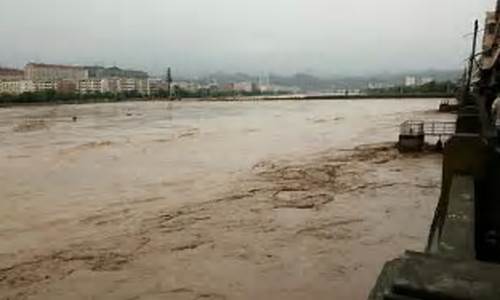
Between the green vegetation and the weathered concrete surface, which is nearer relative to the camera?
the weathered concrete surface

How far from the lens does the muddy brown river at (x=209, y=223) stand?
1134 centimetres

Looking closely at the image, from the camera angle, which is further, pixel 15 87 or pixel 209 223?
pixel 15 87

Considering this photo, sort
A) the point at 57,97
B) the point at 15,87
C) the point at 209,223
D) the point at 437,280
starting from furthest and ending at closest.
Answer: the point at 15,87
the point at 57,97
the point at 209,223
the point at 437,280

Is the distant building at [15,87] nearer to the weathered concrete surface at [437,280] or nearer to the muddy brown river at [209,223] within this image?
the muddy brown river at [209,223]

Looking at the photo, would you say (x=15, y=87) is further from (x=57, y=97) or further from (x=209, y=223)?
(x=209, y=223)

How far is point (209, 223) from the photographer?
16.3 m

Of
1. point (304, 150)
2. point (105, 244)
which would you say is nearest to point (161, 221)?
point (105, 244)

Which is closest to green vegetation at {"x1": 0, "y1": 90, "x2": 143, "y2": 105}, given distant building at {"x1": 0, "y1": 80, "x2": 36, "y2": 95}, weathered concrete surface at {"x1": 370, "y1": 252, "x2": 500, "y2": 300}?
distant building at {"x1": 0, "y1": 80, "x2": 36, "y2": 95}

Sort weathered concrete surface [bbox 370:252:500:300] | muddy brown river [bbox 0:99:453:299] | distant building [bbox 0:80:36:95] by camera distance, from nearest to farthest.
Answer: weathered concrete surface [bbox 370:252:500:300], muddy brown river [bbox 0:99:453:299], distant building [bbox 0:80:36:95]

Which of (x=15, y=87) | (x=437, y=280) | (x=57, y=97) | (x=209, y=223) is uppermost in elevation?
(x=15, y=87)

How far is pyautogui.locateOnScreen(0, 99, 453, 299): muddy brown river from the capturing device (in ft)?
37.2

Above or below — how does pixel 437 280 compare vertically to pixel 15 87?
below

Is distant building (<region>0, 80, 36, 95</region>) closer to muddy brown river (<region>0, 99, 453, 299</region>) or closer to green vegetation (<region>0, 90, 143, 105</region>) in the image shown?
green vegetation (<region>0, 90, 143, 105</region>)

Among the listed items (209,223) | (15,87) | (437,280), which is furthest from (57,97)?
(437,280)
